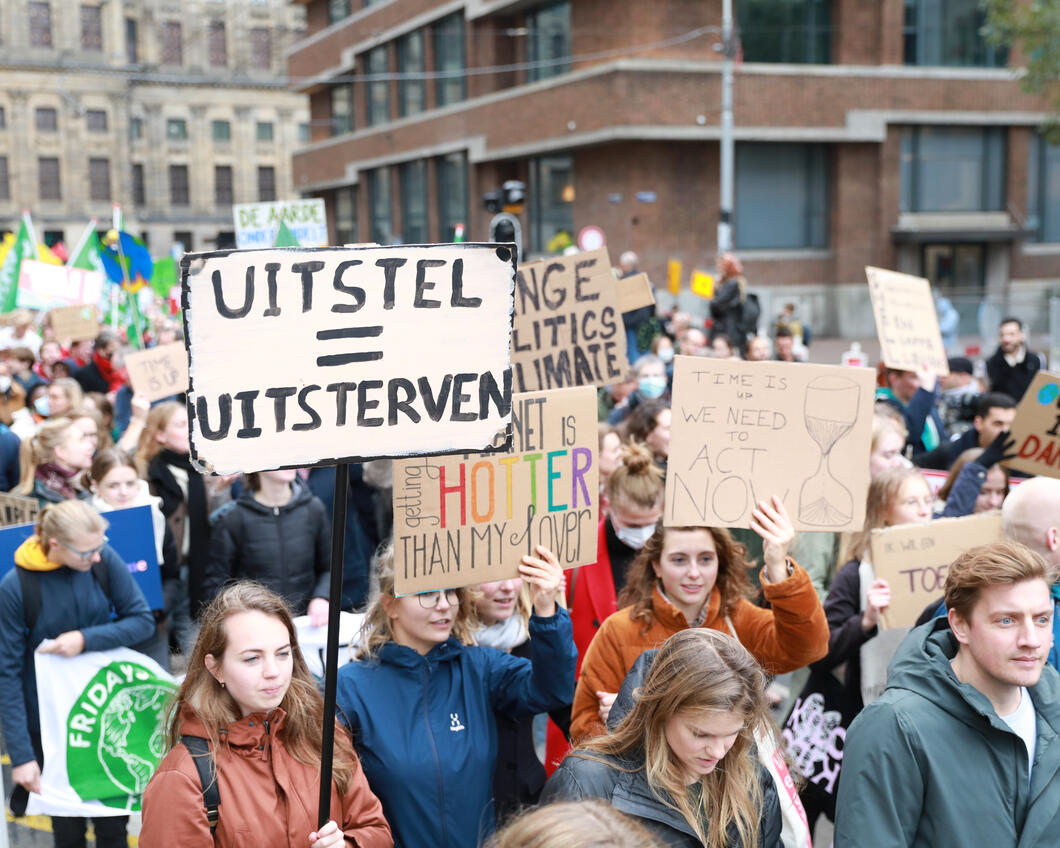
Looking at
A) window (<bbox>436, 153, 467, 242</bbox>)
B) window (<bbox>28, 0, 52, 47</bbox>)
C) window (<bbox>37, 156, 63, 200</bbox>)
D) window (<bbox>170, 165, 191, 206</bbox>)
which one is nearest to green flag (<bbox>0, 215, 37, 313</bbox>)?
window (<bbox>436, 153, 467, 242</bbox>)

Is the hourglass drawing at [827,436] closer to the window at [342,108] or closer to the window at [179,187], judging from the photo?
A: the window at [342,108]

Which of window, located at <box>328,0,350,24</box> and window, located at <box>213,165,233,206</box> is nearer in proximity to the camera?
window, located at <box>328,0,350,24</box>

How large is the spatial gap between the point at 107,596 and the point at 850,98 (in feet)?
85.6

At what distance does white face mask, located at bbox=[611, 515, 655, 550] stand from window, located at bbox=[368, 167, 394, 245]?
121 ft

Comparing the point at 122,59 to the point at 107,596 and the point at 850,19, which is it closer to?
the point at 850,19

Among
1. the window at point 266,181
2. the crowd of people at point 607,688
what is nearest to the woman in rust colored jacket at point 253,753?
the crowd of people at point 607,688

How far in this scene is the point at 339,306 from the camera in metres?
2.67

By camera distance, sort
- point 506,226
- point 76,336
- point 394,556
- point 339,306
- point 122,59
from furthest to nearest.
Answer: point 122,59 → point 76,336 → point 506,226 → point 394,556 → point 339,306

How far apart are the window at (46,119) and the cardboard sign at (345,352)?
7641 cm

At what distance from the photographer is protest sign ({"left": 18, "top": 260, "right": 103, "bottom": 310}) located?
12.5m

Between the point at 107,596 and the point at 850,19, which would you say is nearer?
the point at 107,596

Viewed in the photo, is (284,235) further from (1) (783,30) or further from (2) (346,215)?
(2) (346,215)

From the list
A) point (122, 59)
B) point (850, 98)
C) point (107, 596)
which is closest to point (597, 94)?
point (850, 98)

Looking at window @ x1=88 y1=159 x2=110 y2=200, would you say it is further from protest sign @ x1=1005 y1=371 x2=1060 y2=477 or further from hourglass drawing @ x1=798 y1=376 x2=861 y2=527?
hourglass drawing @ x1=798 y1=376 x2=861 y2=527
